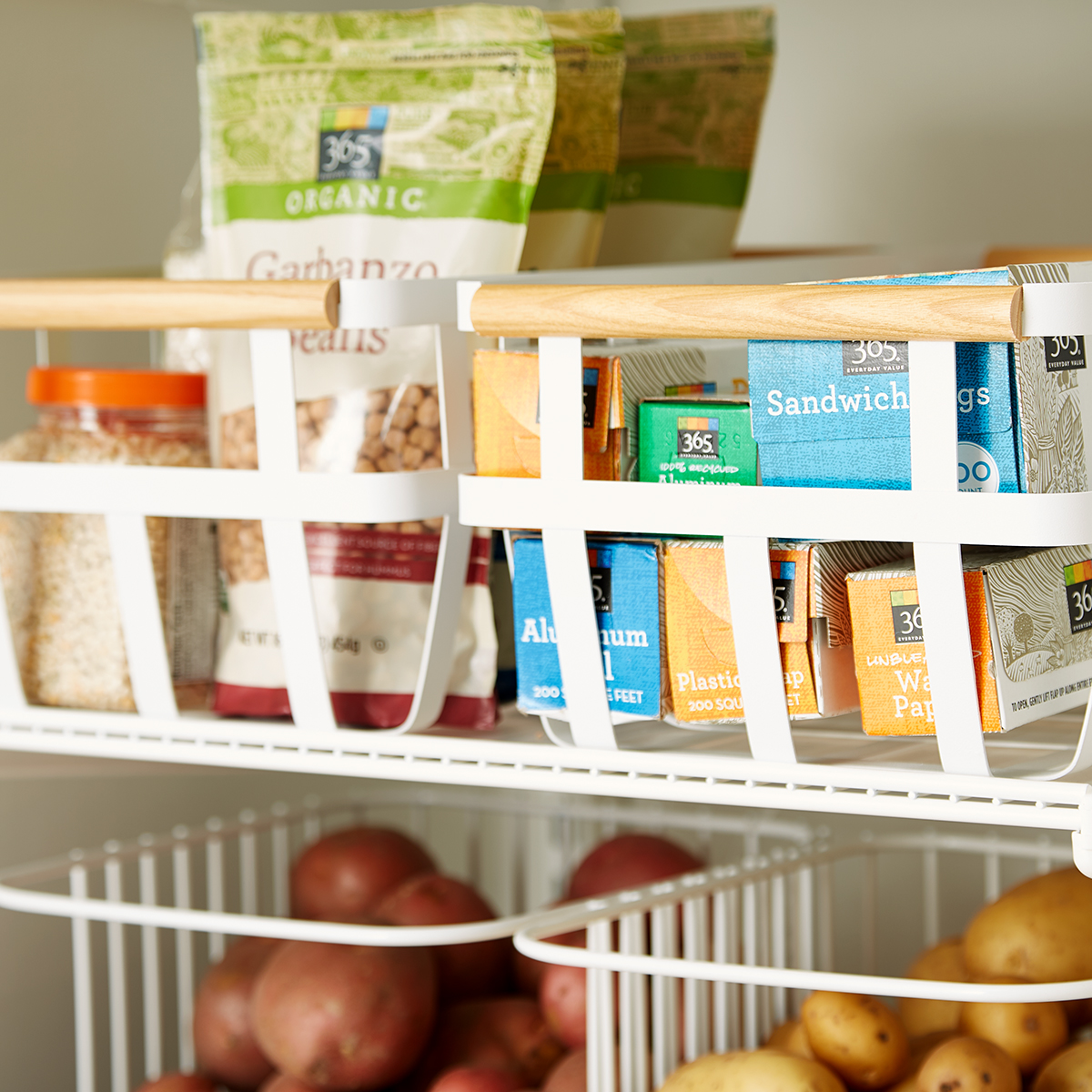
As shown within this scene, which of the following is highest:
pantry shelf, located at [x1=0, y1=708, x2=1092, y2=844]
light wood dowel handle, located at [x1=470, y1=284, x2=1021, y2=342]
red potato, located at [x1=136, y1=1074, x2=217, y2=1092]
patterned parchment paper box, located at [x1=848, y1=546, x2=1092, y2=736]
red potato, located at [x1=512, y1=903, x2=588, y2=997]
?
light wood dowel handle, located at [x1=470, y1=284, x2=1021, y2=342]

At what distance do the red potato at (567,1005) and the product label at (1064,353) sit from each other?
53 cm

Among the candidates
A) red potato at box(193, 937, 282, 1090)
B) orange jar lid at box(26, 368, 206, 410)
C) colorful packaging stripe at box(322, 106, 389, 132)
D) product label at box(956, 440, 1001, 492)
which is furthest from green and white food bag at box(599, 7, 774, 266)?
red potato at box(193, 937, 282, 1090)

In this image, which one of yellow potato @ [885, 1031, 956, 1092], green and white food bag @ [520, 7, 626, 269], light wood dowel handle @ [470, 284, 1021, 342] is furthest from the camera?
green and white food bag @ [520, 7, 626, 269]

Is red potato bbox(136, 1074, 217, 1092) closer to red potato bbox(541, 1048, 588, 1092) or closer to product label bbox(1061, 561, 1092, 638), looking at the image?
red potato bbox(541, 1048, 588, 1092)

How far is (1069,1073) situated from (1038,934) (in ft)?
0.29

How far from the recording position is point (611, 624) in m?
0.70

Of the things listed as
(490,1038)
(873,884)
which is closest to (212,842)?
(490,1038)

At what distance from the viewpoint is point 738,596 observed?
2.12 feet

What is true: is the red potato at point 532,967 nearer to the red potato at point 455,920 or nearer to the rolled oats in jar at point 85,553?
the red potato at point 455,920

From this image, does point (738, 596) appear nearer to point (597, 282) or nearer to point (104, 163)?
point (597, 282)

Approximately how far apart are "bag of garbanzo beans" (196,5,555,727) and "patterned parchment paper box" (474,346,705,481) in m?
0.10

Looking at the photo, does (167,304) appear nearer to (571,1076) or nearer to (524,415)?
(524,415)

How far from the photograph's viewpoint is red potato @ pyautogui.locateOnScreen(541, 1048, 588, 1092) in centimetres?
86

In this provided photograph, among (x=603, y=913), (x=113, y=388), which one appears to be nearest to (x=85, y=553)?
(x=113, y=388)
